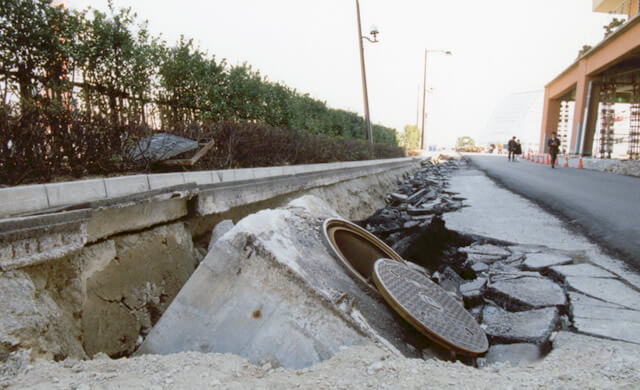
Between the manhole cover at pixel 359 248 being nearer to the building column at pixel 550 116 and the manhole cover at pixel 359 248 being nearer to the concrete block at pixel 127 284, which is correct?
the concrete block at pixel 127 284

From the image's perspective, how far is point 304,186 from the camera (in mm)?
6707

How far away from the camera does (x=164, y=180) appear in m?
3.58

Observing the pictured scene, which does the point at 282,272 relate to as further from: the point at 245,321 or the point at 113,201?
the point at 113,201

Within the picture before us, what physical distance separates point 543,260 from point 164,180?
406 centimetres

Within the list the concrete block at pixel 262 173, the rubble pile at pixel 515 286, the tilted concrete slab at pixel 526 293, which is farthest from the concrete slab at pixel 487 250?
the concrete block at pixel 262 173

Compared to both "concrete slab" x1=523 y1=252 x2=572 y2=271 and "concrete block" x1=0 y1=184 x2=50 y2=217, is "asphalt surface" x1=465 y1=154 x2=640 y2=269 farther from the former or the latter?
"concrete block" x1=0 y1=184 x2=50 y2=217

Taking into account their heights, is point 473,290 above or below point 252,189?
below

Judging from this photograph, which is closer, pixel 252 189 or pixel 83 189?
pixel 83 189

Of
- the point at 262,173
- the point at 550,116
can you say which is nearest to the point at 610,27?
the point at 550,116

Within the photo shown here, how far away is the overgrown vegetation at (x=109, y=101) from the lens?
3521 millimetres

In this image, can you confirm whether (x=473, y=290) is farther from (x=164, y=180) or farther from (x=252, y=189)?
(x=164, y=180)

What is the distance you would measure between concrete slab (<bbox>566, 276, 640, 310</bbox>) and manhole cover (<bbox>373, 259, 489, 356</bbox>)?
1.03m

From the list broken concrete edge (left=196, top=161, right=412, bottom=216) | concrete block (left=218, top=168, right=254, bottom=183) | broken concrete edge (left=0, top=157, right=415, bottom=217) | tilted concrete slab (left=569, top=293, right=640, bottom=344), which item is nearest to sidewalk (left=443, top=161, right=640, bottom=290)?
tilted concrete slab (left=569, top=293, right=640, bottom=344)

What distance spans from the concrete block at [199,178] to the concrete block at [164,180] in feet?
0.24
